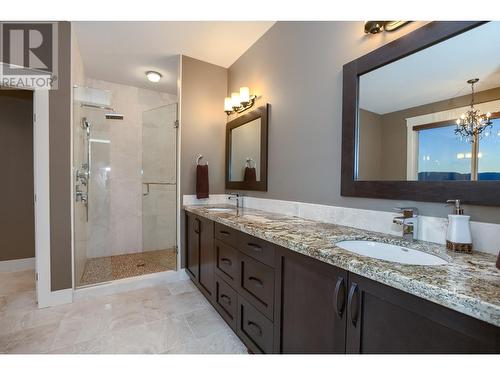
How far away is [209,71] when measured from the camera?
9.29ft

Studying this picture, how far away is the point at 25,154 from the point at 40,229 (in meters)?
1.55

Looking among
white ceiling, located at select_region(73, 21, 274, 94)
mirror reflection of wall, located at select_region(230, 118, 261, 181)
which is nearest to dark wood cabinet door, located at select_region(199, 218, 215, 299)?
mirror reflection of wall, located at select_region(230, 118, 261, 181)

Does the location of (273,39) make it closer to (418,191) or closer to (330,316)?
(418,191)

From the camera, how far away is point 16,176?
2834mm

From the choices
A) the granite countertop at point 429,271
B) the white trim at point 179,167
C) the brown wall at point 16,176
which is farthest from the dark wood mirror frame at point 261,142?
the brown wall at point 16,176

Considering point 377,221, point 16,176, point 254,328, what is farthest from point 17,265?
point 377,221

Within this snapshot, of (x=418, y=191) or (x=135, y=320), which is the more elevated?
(x=418, y=191)

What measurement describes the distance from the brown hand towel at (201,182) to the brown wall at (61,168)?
3.94 feet

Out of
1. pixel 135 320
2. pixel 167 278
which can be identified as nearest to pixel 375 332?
pixel 135 320

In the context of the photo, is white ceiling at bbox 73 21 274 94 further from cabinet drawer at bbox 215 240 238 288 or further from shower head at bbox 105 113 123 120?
cabinet drawer at bbox 215 240 238 288

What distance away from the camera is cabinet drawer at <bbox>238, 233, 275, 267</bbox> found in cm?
124

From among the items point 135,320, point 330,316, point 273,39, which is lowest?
point 135,320

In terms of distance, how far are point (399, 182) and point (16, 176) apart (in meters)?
4.06

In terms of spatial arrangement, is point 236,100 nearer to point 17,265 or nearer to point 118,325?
point 118,325
